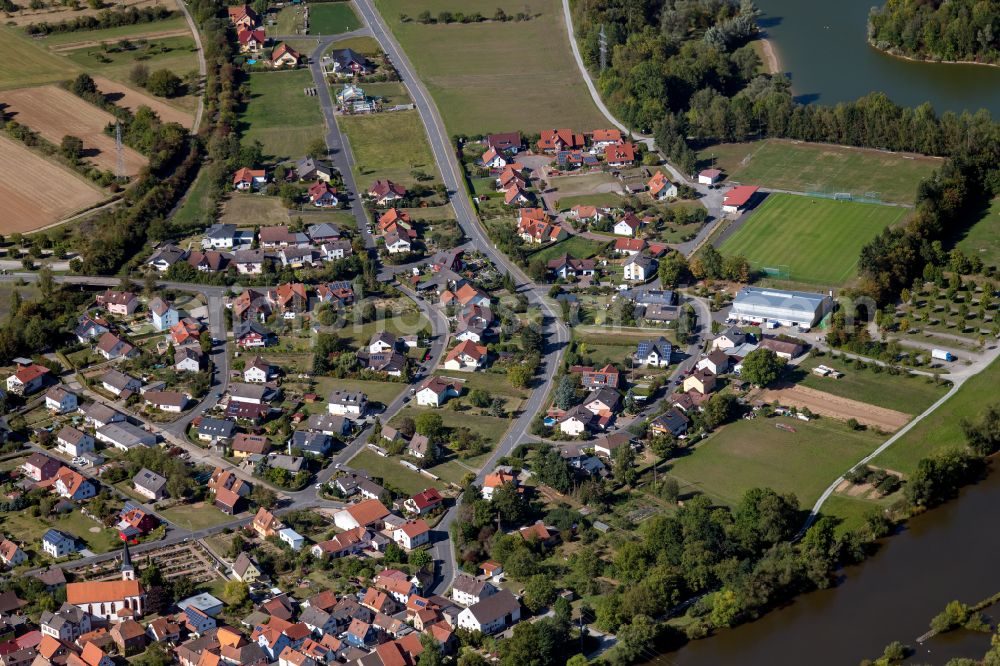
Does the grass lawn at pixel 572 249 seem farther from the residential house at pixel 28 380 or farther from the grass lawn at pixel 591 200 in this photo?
the residential house at pixel 28 380

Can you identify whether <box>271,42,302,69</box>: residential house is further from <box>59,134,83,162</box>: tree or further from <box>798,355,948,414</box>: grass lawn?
<box>798,355,948,414</box>: grass lawn

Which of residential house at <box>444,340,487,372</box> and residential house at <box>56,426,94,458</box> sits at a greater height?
residential house at <box>444,340,487,372</box>

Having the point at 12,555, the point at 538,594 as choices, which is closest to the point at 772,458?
the point at 538,594

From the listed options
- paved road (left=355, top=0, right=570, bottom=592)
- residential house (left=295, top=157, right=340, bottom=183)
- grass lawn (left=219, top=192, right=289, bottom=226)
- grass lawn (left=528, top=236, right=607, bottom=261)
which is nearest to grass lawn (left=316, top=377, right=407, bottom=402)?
paved road (left=355, top=0, right=570, bottom=592)

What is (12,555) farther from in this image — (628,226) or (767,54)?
(767,54)

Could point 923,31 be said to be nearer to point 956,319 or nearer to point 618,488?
point 956,319

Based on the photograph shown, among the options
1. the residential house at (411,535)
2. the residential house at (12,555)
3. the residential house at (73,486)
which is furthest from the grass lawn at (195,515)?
the residential house at (411,535)
